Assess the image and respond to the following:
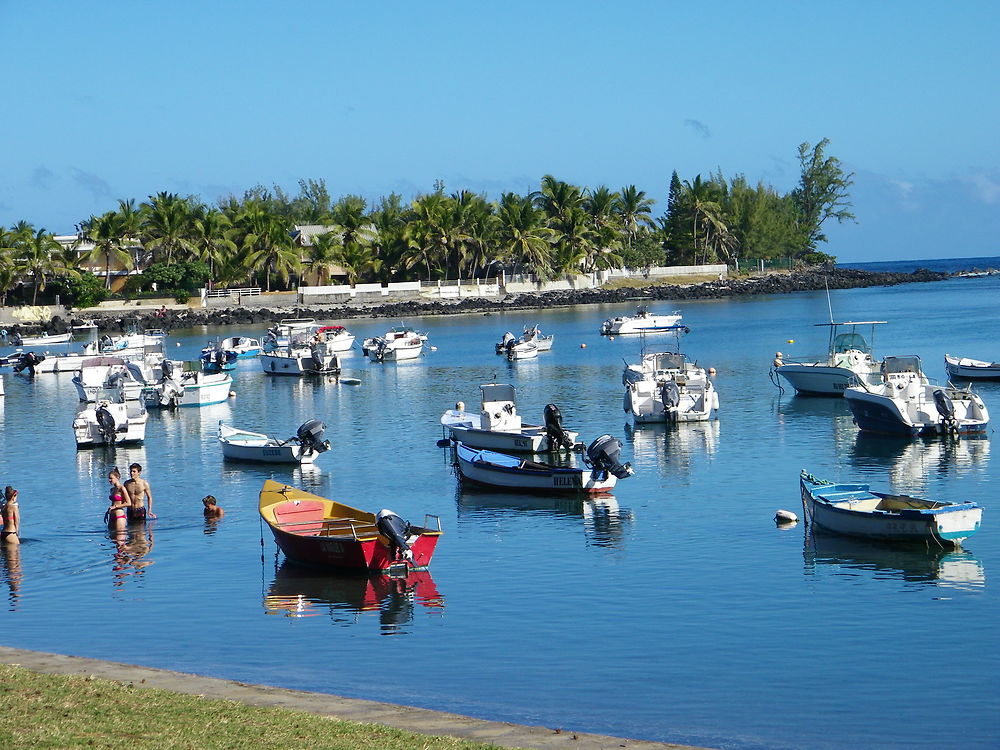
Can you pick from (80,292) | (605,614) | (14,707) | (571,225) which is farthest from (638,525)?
(571,225)

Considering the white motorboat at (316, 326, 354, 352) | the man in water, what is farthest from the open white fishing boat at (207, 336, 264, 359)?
the man in water

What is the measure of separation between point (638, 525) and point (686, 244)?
149m

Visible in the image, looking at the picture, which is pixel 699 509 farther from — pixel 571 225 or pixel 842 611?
pixel 571 225

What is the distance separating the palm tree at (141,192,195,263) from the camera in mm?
127000

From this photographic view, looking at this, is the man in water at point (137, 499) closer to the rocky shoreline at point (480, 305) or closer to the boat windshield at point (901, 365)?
the boat windshield at point (901, 365)

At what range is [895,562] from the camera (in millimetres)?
25109

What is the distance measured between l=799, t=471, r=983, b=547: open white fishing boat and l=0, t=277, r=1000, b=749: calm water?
443 millimetres

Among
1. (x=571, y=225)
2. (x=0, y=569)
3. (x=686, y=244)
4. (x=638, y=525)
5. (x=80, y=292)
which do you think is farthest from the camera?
(x=686, y=244)

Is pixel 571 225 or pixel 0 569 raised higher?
pixel 571 225

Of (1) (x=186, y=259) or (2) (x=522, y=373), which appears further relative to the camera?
(1) (x=186, y=259)

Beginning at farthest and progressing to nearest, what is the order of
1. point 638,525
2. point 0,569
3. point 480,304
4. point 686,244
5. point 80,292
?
1. point 686,244
2. point 480,304
3. point 80,292
4. point 638,525
5. point 0,569

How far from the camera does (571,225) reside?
147625 millimetres

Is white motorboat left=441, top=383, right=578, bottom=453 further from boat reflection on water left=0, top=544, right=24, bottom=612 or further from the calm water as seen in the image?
boat reflection on water left=0, top=544, right=24, bottom=612

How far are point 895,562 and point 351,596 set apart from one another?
35.5ft
